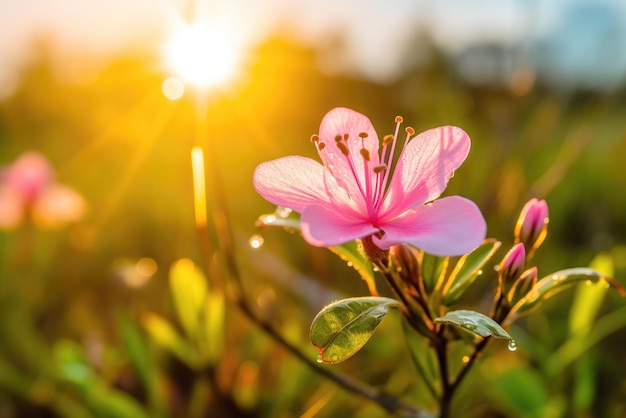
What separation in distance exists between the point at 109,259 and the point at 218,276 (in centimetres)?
153

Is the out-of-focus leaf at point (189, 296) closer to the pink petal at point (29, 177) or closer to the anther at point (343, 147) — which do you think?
the anther at point (343, 147)

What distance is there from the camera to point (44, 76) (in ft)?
15.1

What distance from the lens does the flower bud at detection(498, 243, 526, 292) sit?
2.32 feet

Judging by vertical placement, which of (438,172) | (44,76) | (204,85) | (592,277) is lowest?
(592,277)

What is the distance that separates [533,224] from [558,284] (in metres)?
0.08

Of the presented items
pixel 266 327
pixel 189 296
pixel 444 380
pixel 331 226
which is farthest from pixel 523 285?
pixel 189 296

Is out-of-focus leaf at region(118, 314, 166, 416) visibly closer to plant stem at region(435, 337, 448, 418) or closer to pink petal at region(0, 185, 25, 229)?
plant stem at region(435, 337, 448, 418)

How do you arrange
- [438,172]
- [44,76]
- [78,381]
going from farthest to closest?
[44,76] < [78,381] < [438,172]

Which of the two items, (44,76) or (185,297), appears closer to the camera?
(185,297)

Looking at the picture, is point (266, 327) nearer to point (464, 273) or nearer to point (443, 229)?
point (464, 273)

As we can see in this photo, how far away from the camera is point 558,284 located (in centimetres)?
77

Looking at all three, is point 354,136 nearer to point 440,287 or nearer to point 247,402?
point 440,287

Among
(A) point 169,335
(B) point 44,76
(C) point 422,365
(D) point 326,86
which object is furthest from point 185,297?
(B) point 44,76

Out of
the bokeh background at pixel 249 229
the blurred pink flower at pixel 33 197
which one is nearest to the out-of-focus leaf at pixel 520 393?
the bokeh background at pixel 249 229
